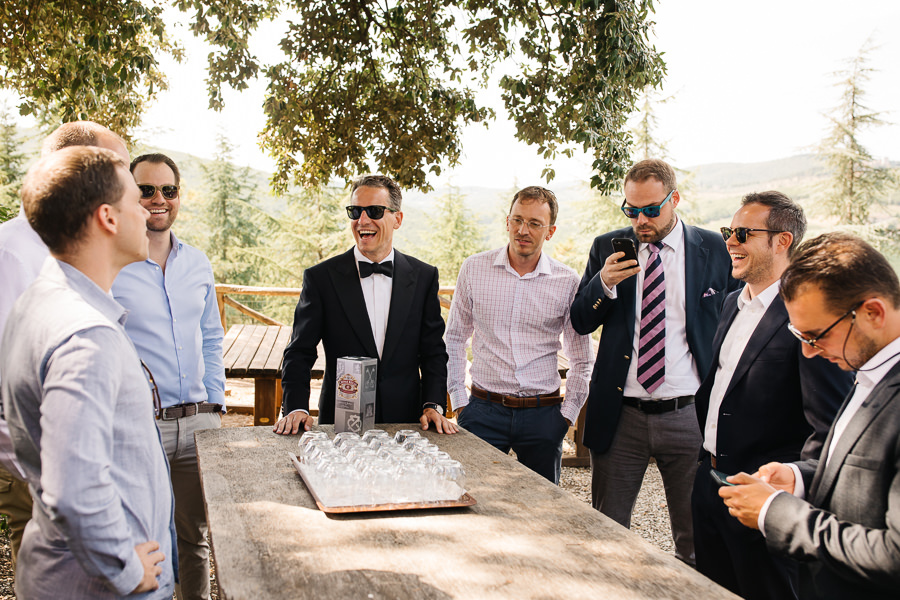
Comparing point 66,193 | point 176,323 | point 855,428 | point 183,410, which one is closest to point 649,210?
point 855,428

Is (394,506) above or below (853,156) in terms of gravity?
below

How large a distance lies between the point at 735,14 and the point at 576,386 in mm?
92209

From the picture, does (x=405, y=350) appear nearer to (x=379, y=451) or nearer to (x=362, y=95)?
(x=379, y=451)

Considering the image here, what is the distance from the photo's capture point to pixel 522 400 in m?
3.24

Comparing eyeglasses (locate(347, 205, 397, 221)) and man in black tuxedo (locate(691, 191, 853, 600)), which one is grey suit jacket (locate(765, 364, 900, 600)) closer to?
man in black tuxedo (locate(691, 191, 853, 600))

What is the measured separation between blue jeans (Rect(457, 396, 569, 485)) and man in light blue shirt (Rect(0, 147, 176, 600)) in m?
1.89

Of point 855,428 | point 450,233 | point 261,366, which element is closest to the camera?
point 855,428

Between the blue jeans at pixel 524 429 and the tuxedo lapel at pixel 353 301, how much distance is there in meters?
0.68

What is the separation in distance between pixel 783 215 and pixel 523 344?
4.38ft

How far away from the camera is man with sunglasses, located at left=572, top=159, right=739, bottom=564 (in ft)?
10.0

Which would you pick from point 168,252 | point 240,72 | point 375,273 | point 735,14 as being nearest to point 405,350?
point 375,273

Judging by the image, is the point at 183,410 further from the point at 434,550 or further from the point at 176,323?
the point at 434,550

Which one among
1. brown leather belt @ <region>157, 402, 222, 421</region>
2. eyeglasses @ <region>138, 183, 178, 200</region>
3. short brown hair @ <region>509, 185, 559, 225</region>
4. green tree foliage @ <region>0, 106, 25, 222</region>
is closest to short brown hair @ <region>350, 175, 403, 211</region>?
short brown hair @ <region>509, 185, 559, 225</region>

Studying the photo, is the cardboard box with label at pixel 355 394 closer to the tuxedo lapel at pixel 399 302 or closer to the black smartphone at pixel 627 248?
the tuxedo lapel at pixel 399 302
